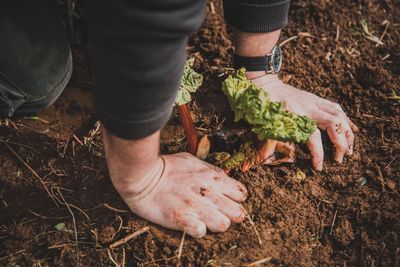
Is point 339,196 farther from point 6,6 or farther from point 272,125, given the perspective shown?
point 6,6

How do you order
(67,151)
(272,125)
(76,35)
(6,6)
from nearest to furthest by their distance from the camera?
(272,125)
(6,6)
(67,151)
(76,35)

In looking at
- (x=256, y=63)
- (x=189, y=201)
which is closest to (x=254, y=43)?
(x=256, y=63)

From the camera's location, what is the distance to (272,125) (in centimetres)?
205

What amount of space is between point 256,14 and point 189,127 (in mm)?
591

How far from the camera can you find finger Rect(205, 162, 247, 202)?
7.22 ft

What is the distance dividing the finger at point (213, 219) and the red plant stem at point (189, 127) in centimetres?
35

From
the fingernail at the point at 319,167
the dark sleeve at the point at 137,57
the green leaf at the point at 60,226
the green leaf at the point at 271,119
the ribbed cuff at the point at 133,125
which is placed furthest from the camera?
the fingernail at the point at 319,167

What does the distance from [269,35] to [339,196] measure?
81 cm

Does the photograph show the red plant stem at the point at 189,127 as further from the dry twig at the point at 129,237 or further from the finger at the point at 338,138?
the finger at the point at 338,138

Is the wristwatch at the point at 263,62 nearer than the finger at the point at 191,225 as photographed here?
No

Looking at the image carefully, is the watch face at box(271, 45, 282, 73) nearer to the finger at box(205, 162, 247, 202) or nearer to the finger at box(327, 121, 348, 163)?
the finger at box(327, 121, 348, 163)

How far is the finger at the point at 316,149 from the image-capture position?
2.33 metres

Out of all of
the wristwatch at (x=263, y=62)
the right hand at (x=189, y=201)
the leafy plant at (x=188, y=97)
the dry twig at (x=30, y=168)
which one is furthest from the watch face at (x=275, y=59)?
the dry twig at (x=30, y=168)

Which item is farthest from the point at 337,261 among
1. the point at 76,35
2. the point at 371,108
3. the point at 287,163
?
the point at 76,35
